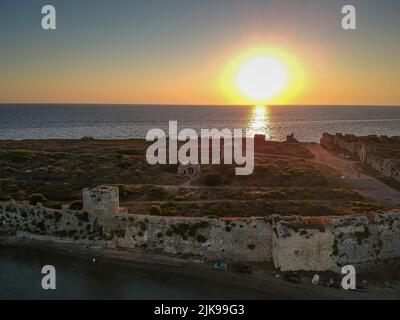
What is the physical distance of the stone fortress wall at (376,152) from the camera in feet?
146

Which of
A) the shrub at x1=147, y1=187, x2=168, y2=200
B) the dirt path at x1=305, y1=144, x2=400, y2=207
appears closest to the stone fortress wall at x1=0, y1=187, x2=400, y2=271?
the shrub at x1=147, y1=187, x2=168, y2=200

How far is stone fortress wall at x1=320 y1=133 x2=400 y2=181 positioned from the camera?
146 feet

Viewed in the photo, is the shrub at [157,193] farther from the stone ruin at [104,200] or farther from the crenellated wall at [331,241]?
the crenellated wall at [331,241]

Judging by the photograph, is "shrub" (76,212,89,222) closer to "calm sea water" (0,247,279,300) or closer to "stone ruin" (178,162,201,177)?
"calm sea water" (0,247,279,300)

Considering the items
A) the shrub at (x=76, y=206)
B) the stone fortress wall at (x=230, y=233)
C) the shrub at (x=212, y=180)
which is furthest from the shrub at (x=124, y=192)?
the stone fortress wall at (x=230, y=233)

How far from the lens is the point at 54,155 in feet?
196

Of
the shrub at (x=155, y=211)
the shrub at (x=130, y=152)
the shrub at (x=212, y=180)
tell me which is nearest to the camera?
the shrub at (x=155, y=211)

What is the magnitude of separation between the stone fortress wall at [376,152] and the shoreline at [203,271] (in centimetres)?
2666

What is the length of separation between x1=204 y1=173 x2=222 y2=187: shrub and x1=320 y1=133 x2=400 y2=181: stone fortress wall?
19150 millimetres

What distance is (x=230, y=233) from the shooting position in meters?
24.2

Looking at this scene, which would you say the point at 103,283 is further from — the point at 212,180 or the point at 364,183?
the point at 364,183

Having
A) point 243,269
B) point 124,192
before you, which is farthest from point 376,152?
point 243,269

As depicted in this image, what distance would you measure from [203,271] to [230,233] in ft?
9.10

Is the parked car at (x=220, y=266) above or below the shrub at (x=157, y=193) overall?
below
